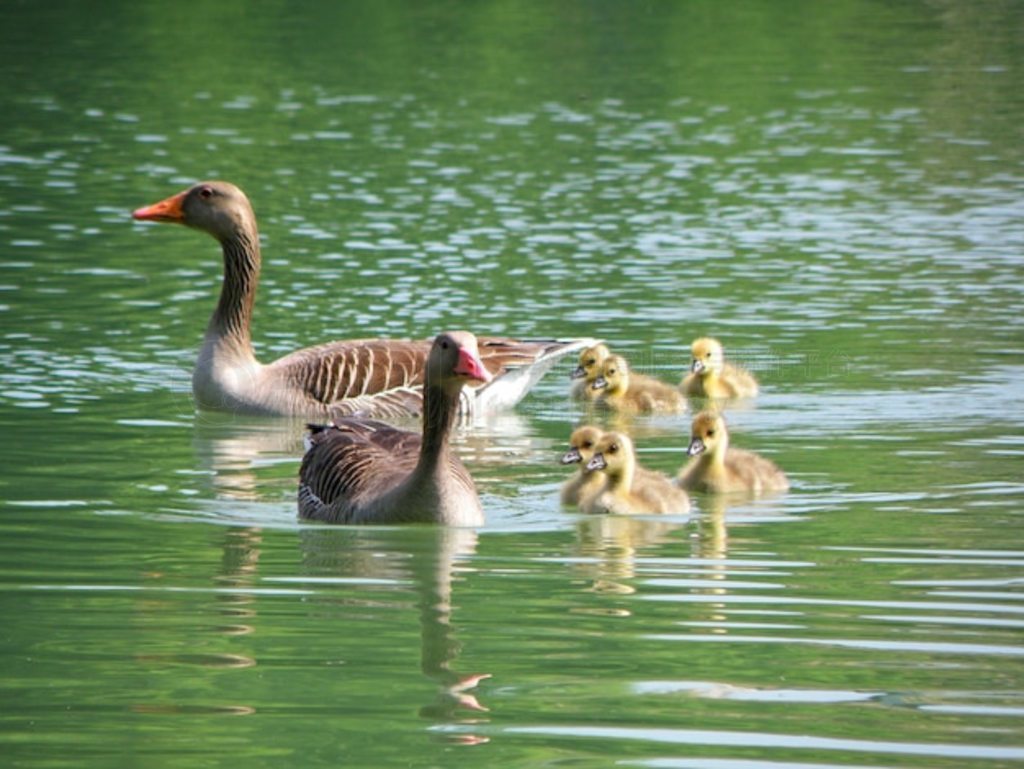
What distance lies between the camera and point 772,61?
3784cm

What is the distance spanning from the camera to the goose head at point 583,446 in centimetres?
1196

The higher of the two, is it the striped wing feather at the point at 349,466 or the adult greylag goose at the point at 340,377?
the adult greylag goose at the point at 340,377

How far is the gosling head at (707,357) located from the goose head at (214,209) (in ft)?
10.3

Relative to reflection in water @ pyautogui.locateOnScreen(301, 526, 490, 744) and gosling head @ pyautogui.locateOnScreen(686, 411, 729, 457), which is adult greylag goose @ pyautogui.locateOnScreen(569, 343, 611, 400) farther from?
reflection in water @ pyautogui.locateOnScreen(301, 526, 490, 744)

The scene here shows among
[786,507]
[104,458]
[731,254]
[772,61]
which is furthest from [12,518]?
[772,61]

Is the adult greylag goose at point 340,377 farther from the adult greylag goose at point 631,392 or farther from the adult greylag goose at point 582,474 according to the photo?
the adult greylag goose at point 582,474

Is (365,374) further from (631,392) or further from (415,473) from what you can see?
(415,473)

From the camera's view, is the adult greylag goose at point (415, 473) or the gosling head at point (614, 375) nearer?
the adult greylag goose at point (415, 473)

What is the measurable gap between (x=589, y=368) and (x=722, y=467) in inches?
111

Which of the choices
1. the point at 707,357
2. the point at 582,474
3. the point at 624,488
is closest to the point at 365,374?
the point at 707,357

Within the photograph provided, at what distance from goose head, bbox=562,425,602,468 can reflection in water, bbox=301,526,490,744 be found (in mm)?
1044

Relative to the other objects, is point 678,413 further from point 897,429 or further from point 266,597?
point 266,597

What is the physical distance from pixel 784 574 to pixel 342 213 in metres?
13.6

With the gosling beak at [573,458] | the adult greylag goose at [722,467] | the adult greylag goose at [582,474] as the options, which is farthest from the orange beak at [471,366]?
the adult greylag goose at [722,467]
